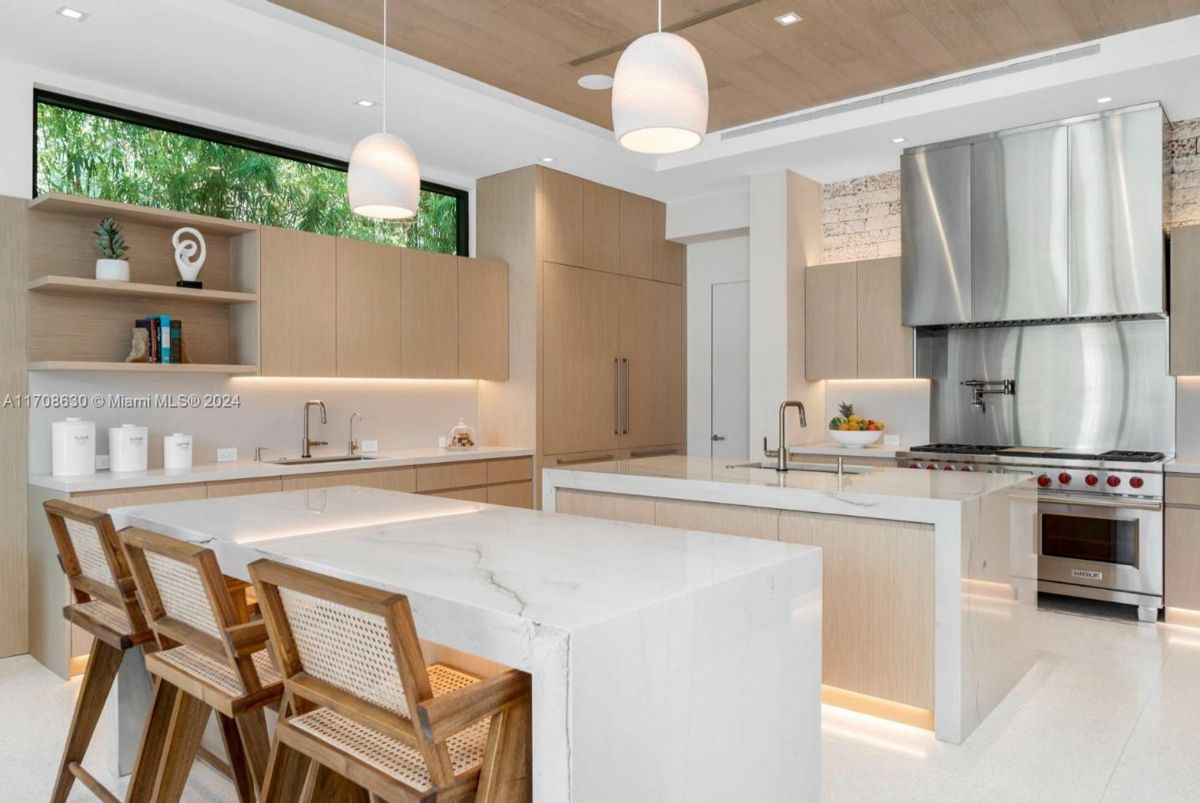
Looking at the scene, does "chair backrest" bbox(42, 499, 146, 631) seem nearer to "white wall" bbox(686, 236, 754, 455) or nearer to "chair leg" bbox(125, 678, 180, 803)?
"chair leg" bbox(125, 678, 180, 803)

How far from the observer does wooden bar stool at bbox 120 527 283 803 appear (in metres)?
1.75

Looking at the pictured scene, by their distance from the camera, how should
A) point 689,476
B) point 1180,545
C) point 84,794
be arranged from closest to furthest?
point 84,794 < point 689,476 < point 1180,545

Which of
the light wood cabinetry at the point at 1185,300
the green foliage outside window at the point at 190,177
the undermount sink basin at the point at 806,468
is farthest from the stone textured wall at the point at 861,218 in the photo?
the green foliage outside window at the point at 190,177

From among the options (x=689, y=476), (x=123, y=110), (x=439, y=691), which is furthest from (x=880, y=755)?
(x=123, y=110)

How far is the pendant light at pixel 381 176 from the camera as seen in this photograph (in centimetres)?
287

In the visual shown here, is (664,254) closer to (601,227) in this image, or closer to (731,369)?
(601,227)

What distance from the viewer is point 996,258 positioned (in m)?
5.08

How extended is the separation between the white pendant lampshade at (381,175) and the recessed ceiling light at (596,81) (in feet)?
6.39

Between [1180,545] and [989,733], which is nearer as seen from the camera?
[989,733]

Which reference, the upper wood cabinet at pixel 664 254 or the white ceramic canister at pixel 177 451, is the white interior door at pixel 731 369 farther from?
the white ceramic canister at pixel 177 451

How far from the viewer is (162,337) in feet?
13.5

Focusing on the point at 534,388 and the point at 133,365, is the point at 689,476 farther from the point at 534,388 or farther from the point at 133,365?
the point at 133,365

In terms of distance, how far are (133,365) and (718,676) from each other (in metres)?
3.48

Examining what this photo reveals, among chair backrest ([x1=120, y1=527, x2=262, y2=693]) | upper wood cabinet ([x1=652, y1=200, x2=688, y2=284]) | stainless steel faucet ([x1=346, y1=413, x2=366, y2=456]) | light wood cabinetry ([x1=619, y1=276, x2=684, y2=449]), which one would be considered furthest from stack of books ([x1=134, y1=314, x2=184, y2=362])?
upper wood cabinet ([x1=652, y1=200, x2=688, y2=284])
